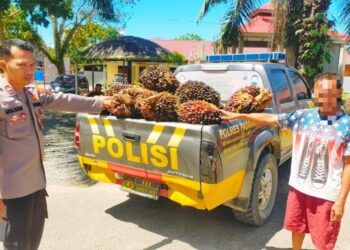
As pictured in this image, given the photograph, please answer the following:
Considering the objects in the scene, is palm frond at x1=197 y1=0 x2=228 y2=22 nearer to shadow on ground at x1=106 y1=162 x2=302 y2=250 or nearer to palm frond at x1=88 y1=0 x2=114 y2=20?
palm frond at x1=88 y1=0 x2=114 y2=20

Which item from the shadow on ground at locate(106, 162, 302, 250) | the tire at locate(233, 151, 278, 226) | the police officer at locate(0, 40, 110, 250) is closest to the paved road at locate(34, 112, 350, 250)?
the shadow on ground at locate(106, 162, 302, 250)

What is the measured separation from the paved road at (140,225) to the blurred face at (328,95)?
5.31ft

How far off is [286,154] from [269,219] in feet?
3.60

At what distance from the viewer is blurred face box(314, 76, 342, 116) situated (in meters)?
2.60

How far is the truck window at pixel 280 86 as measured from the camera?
177 inches

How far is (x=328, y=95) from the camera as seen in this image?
261 cm

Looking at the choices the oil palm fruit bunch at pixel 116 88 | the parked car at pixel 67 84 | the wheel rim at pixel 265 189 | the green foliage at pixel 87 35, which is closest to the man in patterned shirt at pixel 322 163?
the wheel rim at pixel 265 189

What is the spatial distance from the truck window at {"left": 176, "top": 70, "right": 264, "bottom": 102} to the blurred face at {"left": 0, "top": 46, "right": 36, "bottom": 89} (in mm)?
2844

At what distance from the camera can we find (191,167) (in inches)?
121

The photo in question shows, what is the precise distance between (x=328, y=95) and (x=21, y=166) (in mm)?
2234

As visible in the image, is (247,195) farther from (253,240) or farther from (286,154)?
(286,154)

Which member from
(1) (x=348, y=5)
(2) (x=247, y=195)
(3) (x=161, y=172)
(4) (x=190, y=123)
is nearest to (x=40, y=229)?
(3) (x=161, y=172)

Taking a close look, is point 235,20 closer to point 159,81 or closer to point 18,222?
point 159,81

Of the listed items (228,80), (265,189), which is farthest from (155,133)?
(228,80)
